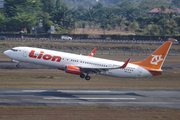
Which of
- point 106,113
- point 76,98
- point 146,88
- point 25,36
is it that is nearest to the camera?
point 106,113

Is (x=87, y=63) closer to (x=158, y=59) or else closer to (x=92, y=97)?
(x=92, y=97)

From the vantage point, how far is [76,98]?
147 ft

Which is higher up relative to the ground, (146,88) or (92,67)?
(92,67)

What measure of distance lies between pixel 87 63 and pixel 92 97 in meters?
10.1

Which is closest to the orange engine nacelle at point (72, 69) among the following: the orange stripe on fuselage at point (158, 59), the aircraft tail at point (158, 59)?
the orange stripe on fuselage at point (158, 59)

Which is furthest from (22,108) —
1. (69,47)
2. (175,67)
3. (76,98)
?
(69,47)

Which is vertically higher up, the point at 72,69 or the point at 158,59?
the point at 158,59

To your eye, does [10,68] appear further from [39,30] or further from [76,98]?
[39,30]

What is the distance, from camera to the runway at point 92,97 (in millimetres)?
41438

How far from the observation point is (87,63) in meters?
54.8

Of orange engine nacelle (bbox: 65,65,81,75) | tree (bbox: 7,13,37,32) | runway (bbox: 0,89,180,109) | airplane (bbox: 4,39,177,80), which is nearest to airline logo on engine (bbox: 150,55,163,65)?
airplane (bbox: 4,39,177,80)

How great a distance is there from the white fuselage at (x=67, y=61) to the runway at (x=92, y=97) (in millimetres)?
3835

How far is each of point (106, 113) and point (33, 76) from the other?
31.8m

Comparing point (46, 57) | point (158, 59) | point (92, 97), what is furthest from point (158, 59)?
point (46, 57)
